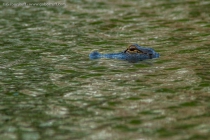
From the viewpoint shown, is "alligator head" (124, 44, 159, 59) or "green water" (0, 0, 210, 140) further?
"alligator head" (124, 44, 159, 59)

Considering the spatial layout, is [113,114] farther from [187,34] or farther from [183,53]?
[187,34]

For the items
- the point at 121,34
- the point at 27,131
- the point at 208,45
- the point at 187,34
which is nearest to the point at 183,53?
the point at 208,45

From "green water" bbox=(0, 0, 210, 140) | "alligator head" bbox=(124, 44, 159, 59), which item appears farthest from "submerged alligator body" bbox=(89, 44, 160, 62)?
"green water" bbox=(0, 0, 210, 140)

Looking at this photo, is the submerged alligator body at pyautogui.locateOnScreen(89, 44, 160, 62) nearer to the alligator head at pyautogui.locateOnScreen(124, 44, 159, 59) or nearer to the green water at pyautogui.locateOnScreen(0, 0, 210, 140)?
the alligator head at pyautogui.locateOnScreen(124, 44, 159, 59)

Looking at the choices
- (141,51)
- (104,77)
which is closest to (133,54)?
(141,51)

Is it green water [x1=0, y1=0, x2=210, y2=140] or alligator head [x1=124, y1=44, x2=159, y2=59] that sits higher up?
alligator head [x1=124, y1=44, x2=159, y2=59]

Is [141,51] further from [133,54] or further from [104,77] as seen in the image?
[104,77]
